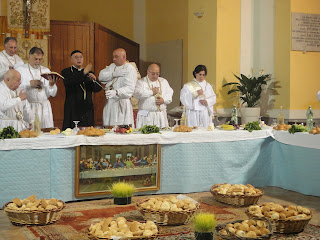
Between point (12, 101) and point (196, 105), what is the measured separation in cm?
307

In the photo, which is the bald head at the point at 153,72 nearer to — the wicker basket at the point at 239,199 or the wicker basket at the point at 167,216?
the wicker basket at the point at 239,199

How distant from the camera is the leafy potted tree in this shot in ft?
31.8

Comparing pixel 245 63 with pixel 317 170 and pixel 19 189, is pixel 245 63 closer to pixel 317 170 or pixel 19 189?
pixel 317 170

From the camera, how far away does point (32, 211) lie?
4672 mm

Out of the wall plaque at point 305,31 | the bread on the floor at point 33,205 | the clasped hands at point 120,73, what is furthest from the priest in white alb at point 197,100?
the bread on the floor at point 33,205

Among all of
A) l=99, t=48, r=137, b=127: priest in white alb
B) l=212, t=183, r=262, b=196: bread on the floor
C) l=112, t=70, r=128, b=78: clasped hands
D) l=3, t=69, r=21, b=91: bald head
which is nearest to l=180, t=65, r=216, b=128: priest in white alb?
l=99, t=48, r=137, b=127: priest in white alb

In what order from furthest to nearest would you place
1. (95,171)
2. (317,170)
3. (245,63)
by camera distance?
(245,63)
(317,170)
(95,171)

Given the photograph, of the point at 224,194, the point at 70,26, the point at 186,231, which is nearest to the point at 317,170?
the point at 224,194

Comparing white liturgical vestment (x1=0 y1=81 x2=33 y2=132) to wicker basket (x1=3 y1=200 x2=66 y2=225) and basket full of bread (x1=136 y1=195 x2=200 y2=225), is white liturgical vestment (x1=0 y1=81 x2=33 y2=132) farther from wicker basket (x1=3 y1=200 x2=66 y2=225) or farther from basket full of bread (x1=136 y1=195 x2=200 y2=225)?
basket full of bread (x1=136 y1=195 x2=200 y2=225)

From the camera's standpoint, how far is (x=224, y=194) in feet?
18.7

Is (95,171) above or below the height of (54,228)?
above

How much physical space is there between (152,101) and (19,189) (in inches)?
102

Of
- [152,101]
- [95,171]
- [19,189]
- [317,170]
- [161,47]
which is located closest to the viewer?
[19,189]

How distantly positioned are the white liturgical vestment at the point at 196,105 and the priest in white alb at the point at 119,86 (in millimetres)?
973
